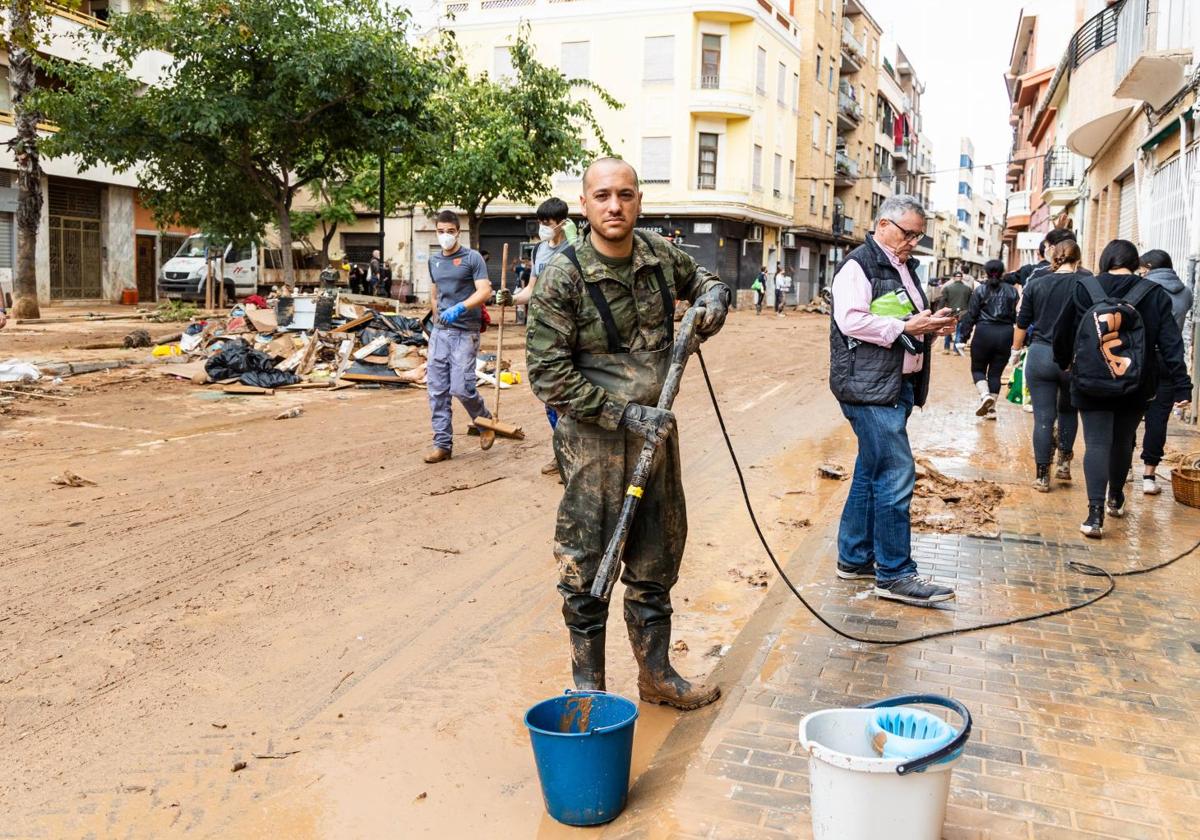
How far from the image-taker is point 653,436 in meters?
3.42

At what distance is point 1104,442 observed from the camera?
6.46 meters

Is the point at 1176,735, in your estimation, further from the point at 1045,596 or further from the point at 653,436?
the point at 653,436

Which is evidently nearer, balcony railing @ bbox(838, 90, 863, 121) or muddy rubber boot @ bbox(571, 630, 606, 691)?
muddy rubber boot @ bbox(571, 630, 606, 691)

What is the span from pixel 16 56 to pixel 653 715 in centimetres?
2125

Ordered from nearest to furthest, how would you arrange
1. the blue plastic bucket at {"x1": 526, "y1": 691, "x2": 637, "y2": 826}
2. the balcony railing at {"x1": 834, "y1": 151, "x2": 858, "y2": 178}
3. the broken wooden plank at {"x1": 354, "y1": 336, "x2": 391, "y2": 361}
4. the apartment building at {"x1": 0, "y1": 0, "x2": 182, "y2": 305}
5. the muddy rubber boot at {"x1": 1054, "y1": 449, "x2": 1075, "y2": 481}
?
1. the blue plastic bucket at {"x1": 526, "y1": 691, "x2": 637, "y2": 826}
2. the muddy rubber boot at {"x1": 1054, "y1": 449, "x2": 1075, "y2": 481}
3. the broken wooden plank at {"x1": 354, "y1": 336, "x2": 391, "y2": 361}
4. the apartment building at {"x1": 0, "y1": 0, "x2": 182, "y2": 305}
5. the balcony railing at {"x1": 834, "y1": 151, "x2": 858, "y2": 178}

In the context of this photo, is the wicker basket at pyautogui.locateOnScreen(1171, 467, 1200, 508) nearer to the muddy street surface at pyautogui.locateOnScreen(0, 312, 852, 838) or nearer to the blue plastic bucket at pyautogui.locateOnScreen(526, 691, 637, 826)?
the muddy street surface at pyautogui.locateOnScreen(0, 312, 852, 838)

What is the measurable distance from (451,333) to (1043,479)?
476 cm

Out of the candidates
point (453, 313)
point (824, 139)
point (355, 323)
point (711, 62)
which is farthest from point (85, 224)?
point (824, 139)

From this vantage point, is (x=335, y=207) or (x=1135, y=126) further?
(x=335, y=207)

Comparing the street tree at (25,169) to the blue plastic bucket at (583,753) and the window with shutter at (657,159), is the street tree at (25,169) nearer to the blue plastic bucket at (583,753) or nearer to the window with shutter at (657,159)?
the blue plastic bucket at (583,753)

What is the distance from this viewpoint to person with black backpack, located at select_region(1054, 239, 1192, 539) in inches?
244

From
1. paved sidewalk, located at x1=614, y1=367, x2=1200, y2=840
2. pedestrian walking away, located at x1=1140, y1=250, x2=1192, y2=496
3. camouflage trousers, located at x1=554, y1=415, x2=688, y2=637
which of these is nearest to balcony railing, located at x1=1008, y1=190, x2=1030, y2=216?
pedestrian walking away, located at x1=1140, y1=250, x2=1192, y2=496

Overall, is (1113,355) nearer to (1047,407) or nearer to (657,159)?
(1047,407)

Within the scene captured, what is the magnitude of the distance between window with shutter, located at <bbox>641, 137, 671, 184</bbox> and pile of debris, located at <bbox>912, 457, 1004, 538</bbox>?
3113 centimetres
